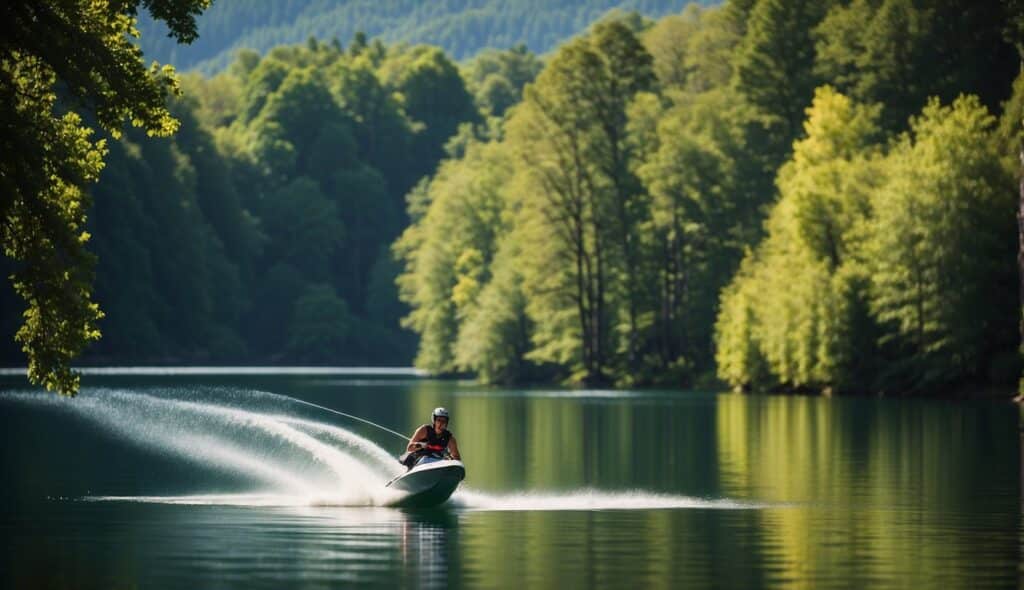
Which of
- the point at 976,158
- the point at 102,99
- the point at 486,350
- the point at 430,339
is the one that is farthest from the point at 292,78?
the point at 102,99

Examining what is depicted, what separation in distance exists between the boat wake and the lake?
110mm

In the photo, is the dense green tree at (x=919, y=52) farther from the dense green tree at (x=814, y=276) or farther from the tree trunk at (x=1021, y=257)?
the tree trunk at (x=1021, y=257)

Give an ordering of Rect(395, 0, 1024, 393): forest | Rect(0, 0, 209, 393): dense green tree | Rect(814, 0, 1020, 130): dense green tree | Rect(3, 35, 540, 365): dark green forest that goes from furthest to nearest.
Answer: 1. Rect(3, 35, 540, 365): dark green forest
2. Rect(814, 0, 1020, 130): dense green tree
3. Rect(395, 0, 1024, 393): forest
4. Rect(0, 0, 209, 393): dense green tree

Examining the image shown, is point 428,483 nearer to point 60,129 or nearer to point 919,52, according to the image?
point 60,129

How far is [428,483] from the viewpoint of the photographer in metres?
31.8

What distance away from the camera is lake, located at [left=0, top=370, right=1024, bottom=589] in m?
23.2

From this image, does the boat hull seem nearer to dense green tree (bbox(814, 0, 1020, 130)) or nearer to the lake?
the lake

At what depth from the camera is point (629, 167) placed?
112 m

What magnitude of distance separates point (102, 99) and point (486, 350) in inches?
3335

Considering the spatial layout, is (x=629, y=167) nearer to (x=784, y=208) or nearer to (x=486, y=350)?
(x=486, y=350)

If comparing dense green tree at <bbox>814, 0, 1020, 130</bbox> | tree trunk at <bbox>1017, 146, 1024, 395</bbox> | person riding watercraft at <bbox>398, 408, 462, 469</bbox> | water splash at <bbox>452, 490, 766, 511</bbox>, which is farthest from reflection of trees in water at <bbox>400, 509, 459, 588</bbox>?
dense green tree at <bbox>814, 0, 1020, 130</bbox>

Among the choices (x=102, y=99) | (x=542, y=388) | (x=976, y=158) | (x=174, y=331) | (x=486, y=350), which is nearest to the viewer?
(x=102, y=99)

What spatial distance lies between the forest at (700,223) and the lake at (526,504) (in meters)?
5.70

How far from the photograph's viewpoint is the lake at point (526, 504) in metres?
23.2
